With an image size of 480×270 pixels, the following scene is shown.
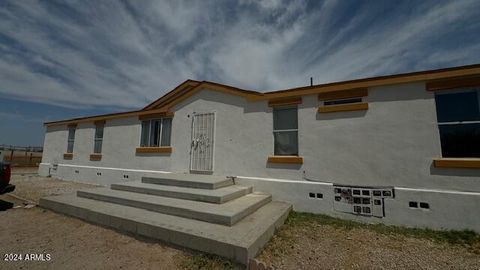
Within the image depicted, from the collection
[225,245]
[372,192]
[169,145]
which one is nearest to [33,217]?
[169,145]

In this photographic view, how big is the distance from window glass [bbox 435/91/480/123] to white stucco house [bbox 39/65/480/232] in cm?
2

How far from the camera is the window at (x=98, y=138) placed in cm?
1110

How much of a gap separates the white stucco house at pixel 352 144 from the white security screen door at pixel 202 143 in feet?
0.12

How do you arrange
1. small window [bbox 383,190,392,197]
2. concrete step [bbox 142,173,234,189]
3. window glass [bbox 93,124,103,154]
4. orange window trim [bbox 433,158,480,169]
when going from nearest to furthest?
1. orange window trim [bbox 433,158,480,169]
2. small window [bbox 383,190,392,197]
3. concrete step [bbox 142,173,234,189]
4. window glass [bbox 93,124,103,154]

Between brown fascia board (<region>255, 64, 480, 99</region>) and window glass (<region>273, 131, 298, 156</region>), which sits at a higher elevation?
brown fascia board (<region>255, 64, 480, 99</region>)

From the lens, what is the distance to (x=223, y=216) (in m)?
4.19

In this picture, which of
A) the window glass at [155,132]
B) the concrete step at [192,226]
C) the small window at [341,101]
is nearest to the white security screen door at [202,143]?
the window glass at [155,132]

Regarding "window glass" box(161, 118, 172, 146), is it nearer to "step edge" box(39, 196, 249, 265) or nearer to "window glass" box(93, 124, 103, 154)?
"step edge" box(39, 196, 249, 265)

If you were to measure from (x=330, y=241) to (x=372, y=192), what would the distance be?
1927 mm

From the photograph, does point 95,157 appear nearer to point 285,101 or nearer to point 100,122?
point 100,122

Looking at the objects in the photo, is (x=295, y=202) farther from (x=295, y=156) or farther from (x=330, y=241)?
(x=330, y=241)

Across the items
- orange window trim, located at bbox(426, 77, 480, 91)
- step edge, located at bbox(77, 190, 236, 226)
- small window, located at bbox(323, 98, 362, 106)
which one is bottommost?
step edge, located at bbox(77, 190, 236, 226)

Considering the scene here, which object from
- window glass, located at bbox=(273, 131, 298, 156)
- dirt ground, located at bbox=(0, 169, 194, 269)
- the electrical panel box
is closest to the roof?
window glass, located at bbox=(273, 131, 298, 156)

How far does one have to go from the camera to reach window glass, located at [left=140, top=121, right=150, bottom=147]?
9.56 meters
